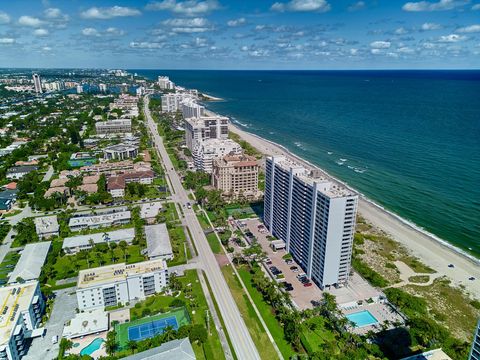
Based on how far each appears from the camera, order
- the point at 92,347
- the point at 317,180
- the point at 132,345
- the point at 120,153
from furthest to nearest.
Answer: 1. the point at 120,153
2. the point at 317,180
3. the point at 92,347
4. the point at 132,345

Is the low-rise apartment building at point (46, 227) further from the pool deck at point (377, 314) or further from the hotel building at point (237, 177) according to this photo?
the pool deck at point (377, 314)

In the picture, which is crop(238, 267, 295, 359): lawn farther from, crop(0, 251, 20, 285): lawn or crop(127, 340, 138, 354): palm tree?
crop(0, 251, 20, 285): lawn

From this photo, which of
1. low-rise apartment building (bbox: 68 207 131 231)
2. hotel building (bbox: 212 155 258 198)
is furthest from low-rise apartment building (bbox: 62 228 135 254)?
hotel building (bbox: 212 155 258 198)

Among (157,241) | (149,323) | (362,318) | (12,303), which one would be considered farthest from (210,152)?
(362,318)

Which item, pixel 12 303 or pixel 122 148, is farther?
pixel 122 148

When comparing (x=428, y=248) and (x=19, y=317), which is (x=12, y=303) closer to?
(x=19, y=317)

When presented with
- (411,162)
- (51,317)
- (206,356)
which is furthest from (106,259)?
(411,162)

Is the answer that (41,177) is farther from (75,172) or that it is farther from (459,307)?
(459,307)
